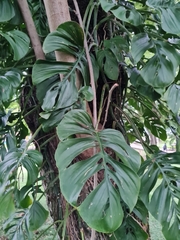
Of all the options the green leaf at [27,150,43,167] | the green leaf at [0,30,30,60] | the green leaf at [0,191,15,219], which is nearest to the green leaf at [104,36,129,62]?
the green leaf at [0,30,30,60]

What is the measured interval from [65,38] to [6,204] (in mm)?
446

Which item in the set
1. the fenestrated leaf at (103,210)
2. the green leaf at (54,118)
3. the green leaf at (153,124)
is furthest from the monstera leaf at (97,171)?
the green leaf at (153,124)

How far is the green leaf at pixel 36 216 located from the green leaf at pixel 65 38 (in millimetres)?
430

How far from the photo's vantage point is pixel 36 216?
Answer: 27.5 inches

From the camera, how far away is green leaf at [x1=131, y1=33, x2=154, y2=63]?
0.61m

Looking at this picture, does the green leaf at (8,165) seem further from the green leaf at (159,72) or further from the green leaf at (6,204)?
the green leaf at (159,72)

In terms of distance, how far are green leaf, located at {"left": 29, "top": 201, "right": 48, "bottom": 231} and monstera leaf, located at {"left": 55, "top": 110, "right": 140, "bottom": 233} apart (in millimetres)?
301

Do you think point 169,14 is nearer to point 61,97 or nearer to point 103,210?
point 61,97

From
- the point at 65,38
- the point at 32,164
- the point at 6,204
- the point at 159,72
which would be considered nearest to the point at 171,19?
the point at 159,72

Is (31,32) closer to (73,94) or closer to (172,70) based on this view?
(73,94)

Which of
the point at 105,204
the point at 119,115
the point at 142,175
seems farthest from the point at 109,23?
the point at 105,204

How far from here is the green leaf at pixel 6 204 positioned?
634 mm

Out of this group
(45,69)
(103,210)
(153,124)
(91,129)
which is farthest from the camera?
(153,124)

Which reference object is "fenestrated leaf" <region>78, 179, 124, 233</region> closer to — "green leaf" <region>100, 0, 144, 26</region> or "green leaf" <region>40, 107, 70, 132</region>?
"green leaf" <region>40, 107, 70, 132</region>
